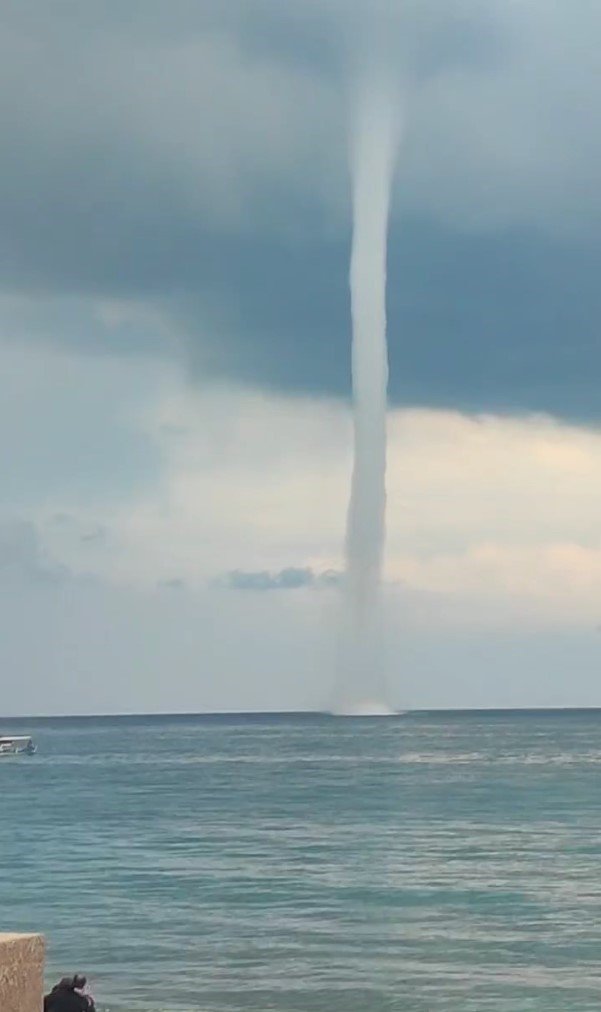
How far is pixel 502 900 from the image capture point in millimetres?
39781

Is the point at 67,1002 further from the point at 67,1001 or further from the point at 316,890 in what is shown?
the point at 316,890

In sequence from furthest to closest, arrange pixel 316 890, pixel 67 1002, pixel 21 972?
pixel 316 890 < pixel 67 1002 < pixel 21 972

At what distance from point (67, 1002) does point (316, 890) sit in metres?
34.3

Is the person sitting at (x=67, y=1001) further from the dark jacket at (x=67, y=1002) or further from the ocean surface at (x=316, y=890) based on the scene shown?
the ocean surface at (x=316, y=890)

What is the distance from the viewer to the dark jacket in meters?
10.2

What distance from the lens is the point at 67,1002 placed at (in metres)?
10.2

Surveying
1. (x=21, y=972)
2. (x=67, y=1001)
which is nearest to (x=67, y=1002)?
(x=67, y=1001)

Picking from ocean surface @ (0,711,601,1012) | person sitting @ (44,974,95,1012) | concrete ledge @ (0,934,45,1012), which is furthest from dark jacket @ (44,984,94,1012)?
ocean surface @ (0,711,601,1012)

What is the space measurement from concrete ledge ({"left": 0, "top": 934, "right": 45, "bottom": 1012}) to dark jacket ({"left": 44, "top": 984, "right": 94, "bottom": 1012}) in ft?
10.4

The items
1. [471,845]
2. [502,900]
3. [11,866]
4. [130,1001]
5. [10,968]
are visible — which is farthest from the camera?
[471,845]

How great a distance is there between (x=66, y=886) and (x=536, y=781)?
56.2 m

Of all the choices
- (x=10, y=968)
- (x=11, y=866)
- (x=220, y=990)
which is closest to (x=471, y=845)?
(x=11, y=866)

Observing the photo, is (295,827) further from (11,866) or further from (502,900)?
(502,900)

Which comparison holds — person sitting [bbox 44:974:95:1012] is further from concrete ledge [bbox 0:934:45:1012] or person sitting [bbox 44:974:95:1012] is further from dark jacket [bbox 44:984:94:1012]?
concrete ledge [bbox 0:934:45:1012]
